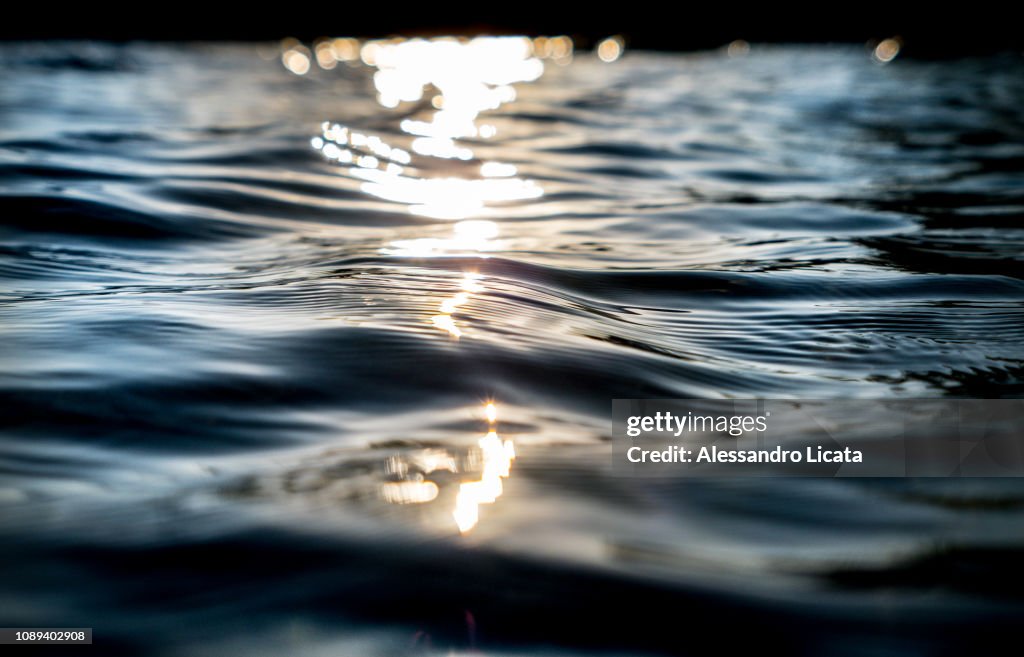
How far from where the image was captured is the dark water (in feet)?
3.66

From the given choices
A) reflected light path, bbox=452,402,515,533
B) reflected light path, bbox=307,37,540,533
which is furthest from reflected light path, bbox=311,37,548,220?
reflected light path, bbox=452,402,515,533

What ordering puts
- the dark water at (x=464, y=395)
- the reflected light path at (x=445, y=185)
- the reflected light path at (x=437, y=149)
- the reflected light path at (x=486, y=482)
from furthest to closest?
1. the reflected light path at (x=437, y=149)
2. the reflected light path at (x=445, y=185)
3. the reflected light path at (x=486, y=482)
4. the dark water at (x=464, y=395)

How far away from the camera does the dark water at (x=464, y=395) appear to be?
112cm

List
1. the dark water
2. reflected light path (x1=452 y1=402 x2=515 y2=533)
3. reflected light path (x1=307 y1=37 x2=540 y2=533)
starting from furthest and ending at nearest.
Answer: reflected light path (x1=307 y1=37 x2=540 y2=533), reflected light path (x1=452 y1=402 x2=515 y2=533), the dark water

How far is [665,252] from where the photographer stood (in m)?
3.30

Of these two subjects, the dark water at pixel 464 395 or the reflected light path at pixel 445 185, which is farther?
the reflected light path at pixel 445 185

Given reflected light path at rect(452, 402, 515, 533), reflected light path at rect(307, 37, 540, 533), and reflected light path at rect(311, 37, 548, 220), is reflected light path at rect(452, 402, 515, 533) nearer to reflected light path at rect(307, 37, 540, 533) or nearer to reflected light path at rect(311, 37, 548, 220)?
reflected light path at rect(307, 37, 540, 533)

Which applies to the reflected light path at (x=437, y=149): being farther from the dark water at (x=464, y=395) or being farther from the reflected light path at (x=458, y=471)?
the reflected light path at (x=458, y=471)

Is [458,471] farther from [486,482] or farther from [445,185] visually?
[445,185]

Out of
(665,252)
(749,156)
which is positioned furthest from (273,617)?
(749,156)

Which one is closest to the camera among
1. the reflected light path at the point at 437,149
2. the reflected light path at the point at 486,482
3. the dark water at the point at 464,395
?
the dark water at the point at 464,395

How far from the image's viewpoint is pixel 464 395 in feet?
5.73

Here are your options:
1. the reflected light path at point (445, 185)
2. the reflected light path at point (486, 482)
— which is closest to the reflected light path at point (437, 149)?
the reflected light path at point (445, 185)

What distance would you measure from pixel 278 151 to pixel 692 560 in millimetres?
4459
